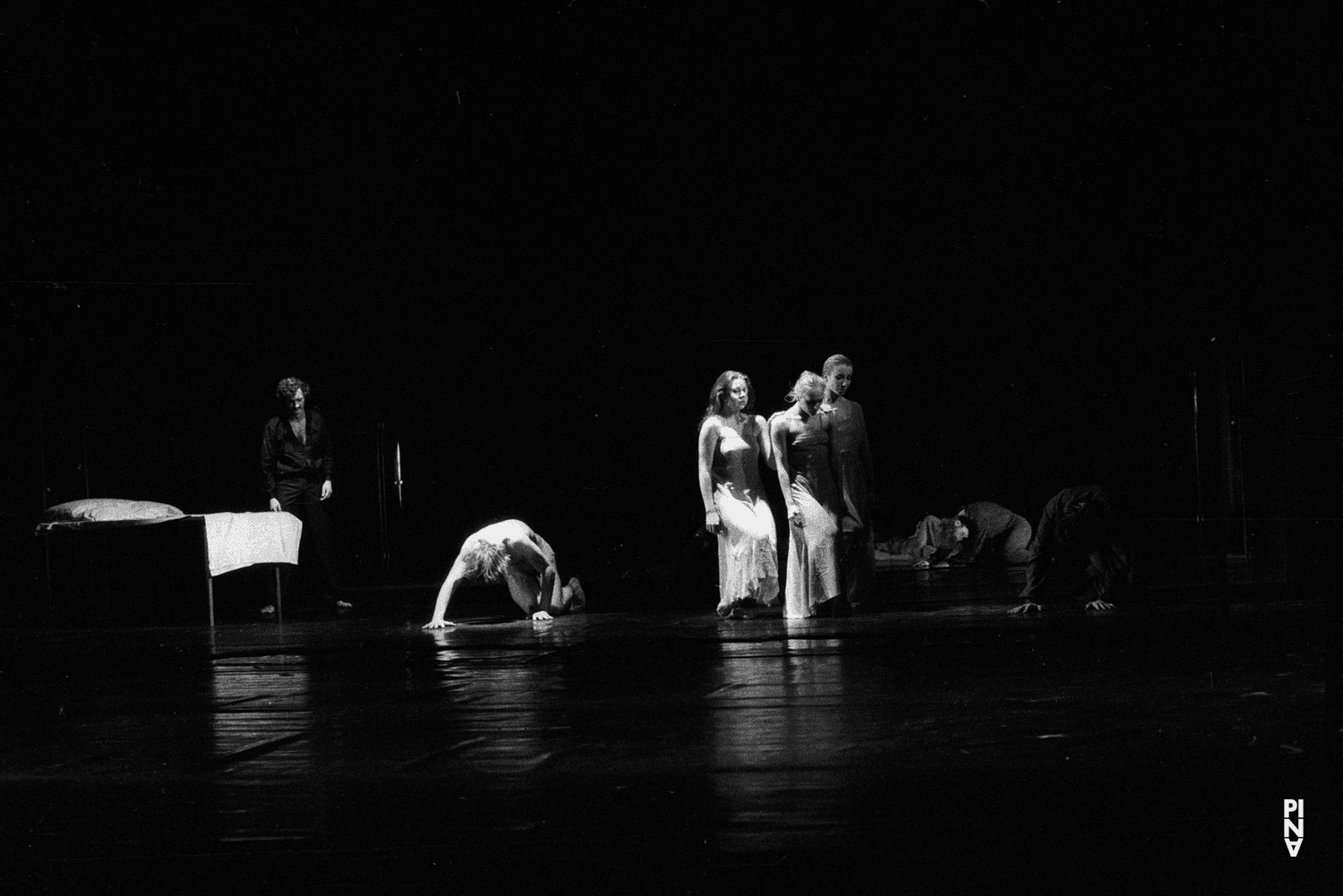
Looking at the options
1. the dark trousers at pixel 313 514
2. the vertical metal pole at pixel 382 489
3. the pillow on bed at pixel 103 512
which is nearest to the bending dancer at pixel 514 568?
the dark trousers at pixel 313 514

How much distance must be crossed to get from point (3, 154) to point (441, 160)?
2.60 m

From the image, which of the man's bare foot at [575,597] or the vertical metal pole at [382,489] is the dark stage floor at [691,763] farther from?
the vertical metal pole at [382,489]

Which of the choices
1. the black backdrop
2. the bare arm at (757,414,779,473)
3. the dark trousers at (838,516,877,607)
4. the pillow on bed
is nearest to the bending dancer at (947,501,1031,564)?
the black backdrop

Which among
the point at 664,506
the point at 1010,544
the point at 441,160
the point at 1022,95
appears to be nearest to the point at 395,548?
the point at 664,506

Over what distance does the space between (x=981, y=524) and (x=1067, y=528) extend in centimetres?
468

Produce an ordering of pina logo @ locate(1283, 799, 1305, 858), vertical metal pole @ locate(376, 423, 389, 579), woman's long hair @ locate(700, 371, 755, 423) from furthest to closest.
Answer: vertical metal pole @ locate(376, 423, 389, 579)
woman's long hair @ locate(700, 371, 755, 423)
pina logo @ locate(1283, 799, 1305, 858)

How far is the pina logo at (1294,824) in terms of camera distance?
2.57 metres

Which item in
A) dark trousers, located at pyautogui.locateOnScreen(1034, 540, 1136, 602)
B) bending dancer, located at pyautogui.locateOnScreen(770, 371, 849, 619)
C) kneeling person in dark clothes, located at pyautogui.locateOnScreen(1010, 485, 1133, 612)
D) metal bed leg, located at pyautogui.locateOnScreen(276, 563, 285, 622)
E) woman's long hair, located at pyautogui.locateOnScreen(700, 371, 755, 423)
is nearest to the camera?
kneeling person in dark clothes, located at pyautogui.locateOnScreen(1010, 485, 1133, 612)

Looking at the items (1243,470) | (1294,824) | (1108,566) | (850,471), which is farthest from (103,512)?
(1243,470)

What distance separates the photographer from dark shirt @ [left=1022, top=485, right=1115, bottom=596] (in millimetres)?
7344

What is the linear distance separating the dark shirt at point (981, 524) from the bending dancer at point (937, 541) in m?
0.06

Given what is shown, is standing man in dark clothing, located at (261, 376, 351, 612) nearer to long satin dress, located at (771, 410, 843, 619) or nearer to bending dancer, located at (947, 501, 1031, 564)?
long satin dress, located at (771, 410, 843, 619)

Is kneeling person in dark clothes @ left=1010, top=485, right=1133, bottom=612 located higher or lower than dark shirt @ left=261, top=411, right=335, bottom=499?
lower

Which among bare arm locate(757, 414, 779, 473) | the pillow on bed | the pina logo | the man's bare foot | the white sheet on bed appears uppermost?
bare arm locate(757, 414, 779, 473)
